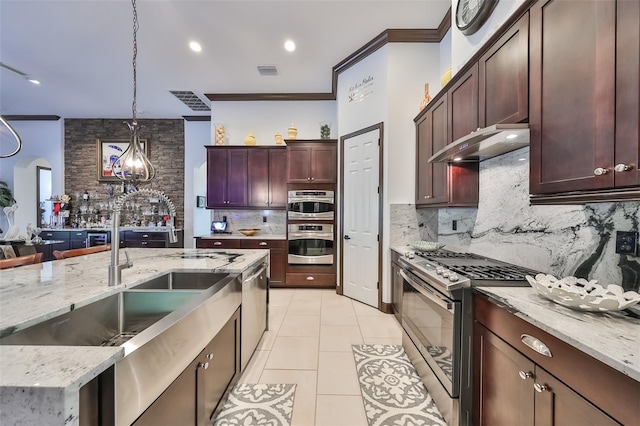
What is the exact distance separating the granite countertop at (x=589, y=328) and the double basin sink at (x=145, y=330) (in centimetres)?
146

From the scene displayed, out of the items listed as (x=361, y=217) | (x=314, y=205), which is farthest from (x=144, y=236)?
(x=361, y=217)

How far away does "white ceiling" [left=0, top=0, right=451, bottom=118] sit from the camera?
3.11m

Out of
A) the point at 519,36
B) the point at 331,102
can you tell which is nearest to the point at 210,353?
the point at 519,36

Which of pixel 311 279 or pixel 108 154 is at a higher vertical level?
pixel 108 154

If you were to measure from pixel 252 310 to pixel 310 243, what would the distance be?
2.36 meters

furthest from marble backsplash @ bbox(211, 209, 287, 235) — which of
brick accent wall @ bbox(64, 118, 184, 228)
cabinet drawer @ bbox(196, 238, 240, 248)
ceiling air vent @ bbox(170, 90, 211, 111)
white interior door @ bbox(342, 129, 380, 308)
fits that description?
ceiling air vent @ bbox(170, 90, 211, 111)

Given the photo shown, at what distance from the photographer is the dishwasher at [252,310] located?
218 cm

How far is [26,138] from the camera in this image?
21.1ft

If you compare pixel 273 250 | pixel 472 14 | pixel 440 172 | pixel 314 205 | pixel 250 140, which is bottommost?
pixel 273 250

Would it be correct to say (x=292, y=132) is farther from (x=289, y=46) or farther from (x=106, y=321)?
(x=106, y=321)

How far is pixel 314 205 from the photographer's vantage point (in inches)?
183

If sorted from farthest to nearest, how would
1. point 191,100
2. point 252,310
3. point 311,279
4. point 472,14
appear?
point 191,100
point 311,279
point 252,310
point 472,14

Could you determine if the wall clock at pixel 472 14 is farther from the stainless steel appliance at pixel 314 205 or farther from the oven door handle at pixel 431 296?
the stainless steel appliance at pixel 314 205

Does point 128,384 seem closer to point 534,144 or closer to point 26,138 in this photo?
point 534,144
